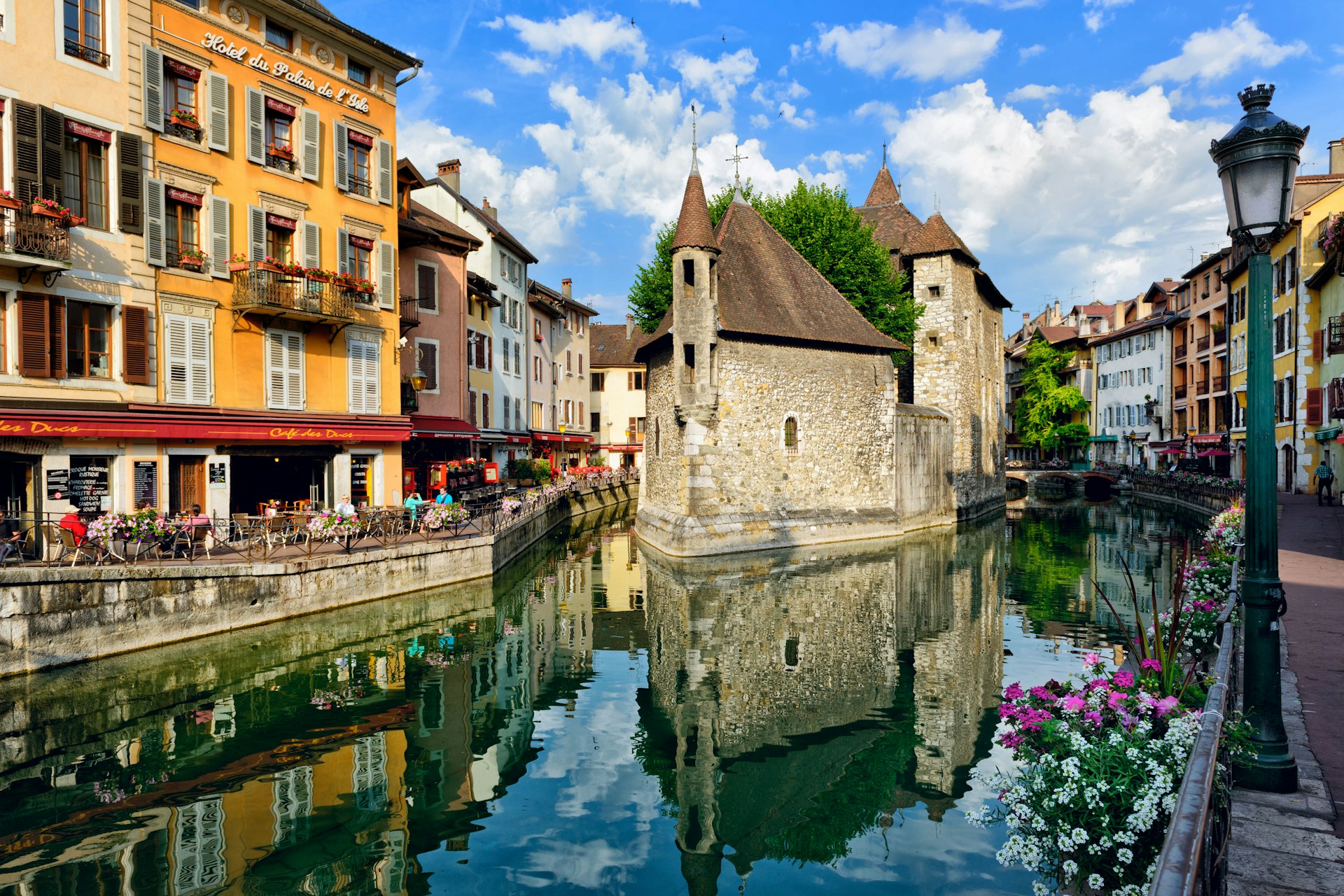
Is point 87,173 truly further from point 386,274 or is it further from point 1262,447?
point 1262,447

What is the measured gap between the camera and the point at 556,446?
4475 cm

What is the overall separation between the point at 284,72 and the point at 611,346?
125 feet

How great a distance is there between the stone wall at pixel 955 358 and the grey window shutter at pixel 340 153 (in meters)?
23.5

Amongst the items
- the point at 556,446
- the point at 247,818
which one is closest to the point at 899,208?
the point at 556,446

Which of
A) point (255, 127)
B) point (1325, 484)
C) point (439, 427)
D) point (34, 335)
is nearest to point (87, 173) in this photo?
point (34, 335)

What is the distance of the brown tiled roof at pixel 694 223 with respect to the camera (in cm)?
2367

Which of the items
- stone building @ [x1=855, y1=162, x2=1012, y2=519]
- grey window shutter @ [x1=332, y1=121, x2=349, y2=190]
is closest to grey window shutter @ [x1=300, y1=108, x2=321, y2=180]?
grey window shutter @ [x1=332, y1=121, x2=349, y2=190]

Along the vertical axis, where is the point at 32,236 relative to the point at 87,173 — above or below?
below

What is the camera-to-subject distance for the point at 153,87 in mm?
16516

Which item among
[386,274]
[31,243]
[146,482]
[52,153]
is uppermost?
[52,153]

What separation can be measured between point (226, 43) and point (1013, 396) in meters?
74.5

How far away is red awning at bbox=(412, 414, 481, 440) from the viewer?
23.7 metres

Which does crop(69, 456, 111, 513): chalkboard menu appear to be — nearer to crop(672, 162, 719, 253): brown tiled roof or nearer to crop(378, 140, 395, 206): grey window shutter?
crop(378, 140, 395, 206): grey window shutter

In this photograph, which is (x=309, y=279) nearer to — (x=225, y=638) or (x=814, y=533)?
(x=225, y=638)
